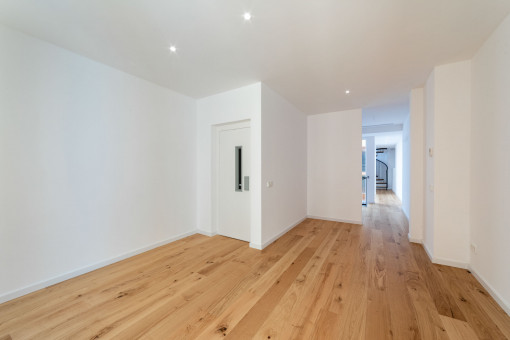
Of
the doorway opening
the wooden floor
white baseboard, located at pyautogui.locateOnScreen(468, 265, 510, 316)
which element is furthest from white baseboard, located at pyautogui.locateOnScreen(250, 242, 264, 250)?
white baseboard, located at pyautogui.locateOnScreen(468, 265, 510, 316)

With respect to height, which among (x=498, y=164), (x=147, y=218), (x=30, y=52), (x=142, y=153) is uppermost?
(x=30, y=52)

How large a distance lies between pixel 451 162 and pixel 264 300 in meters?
3.14

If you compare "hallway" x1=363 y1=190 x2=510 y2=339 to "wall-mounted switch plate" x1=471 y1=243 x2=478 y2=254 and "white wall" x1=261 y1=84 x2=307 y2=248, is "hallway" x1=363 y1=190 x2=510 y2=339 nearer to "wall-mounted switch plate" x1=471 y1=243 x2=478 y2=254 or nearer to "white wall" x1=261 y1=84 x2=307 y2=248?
"wall-mounted switch plate" x1=471 y1=243 x2=478 y2=254

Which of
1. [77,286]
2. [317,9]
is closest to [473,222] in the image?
[317,9]

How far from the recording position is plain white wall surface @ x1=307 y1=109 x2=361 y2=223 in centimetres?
488

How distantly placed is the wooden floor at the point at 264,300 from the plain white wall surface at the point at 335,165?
6.20 ft

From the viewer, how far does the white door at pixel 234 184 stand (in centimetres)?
375

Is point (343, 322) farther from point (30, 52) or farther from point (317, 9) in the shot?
point (30, 52)

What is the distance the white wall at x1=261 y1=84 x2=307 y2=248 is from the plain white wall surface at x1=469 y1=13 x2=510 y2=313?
274cm

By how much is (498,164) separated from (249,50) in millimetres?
3008

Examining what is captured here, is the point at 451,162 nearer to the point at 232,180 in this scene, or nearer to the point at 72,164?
the point at 232,180

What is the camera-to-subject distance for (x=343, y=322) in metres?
1.73

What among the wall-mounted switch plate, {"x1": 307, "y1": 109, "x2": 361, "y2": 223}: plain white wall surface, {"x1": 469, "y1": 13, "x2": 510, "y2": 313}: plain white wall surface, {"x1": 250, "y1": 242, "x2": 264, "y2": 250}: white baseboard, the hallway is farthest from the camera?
{"x1": 307, "y1": 109, "x2": 361, "y2": 223}: plain white wall surface

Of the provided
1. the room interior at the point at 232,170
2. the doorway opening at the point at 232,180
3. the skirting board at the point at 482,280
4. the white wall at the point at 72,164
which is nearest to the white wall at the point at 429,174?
the room interior at the point at 232,170
